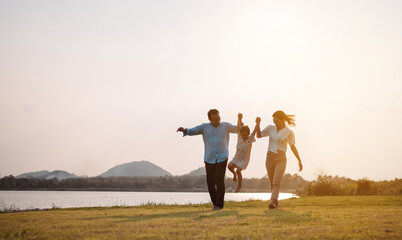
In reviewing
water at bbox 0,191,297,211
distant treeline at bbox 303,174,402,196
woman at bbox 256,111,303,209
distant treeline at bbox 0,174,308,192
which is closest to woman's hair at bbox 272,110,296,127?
woman at bbox 256,111,303,209

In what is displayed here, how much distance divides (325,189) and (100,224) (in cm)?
2048

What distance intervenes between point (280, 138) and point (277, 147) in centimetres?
28

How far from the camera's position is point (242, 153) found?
44.2 ft

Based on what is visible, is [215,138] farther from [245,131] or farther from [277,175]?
[277,175]

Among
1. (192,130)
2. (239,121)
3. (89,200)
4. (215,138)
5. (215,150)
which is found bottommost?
(89,200)

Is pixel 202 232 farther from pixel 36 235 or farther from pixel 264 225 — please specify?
pixel 36 235

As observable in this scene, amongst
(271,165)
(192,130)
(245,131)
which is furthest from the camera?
(245,131)

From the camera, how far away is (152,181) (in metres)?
139

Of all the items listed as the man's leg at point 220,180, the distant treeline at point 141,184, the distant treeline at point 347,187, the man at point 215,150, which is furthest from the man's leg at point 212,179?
the distant treeline at point 141,184

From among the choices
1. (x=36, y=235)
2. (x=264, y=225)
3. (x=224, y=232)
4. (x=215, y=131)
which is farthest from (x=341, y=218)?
(x=36, y=235)

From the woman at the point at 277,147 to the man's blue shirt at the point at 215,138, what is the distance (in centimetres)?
105

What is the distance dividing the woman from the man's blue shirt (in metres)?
1.05

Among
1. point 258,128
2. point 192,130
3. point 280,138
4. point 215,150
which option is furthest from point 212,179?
point 280,138

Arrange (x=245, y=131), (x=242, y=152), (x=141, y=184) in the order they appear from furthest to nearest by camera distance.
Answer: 1. (x=141, y=184)
2. (x=242, y=152)
3. (x=245, y=131)
